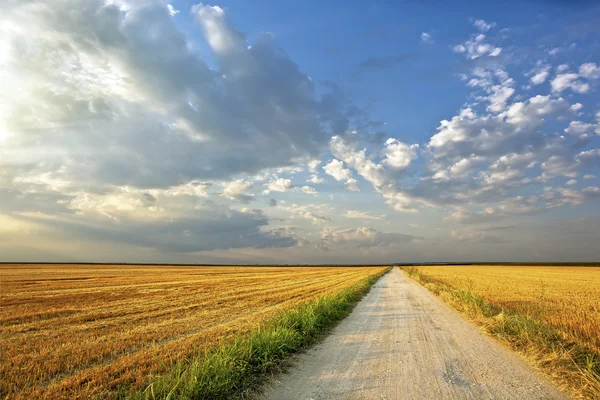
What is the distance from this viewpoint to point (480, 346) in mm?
8805

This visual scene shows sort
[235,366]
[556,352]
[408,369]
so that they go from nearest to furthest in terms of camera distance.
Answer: [235,366], [408,369], [556,352]

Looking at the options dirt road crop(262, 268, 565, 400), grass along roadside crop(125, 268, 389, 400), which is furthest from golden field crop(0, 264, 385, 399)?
dirt road crop(262, 268, 565, 400)

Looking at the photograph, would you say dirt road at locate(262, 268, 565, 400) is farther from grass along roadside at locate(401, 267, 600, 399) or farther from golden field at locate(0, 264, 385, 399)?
golden field at locate(0, 264, 385, 399)

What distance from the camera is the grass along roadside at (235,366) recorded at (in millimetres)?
5250

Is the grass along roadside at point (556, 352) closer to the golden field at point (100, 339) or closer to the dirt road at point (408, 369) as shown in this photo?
the dirt road at point (408, 369)

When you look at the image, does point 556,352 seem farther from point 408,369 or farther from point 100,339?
point 100,339

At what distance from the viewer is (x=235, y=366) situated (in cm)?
631

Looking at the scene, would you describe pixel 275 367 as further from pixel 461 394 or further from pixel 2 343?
pixel 2 343

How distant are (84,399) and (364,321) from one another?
9313 mm

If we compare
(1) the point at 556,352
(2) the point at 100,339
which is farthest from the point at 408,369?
(2) the point at 100,339

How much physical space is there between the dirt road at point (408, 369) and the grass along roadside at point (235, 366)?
1.41ft

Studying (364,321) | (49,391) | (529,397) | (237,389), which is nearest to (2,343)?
(49,391)

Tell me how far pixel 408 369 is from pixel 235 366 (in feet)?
11.5

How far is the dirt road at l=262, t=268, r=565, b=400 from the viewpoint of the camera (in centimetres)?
564
